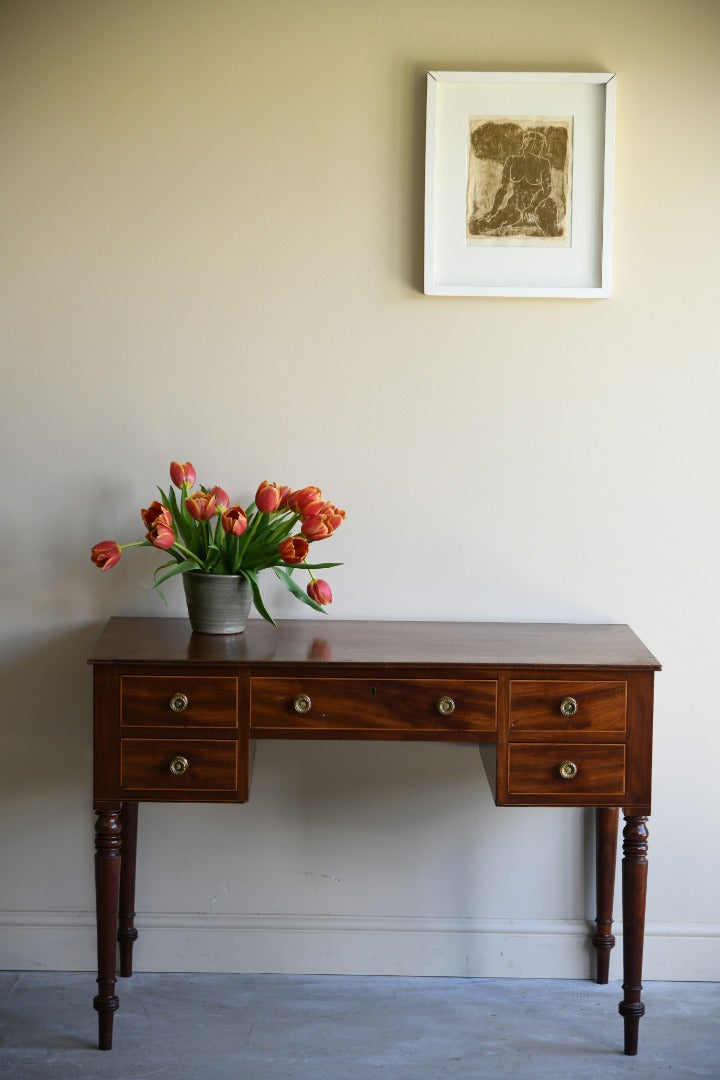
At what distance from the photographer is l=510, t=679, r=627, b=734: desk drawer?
2.15 m

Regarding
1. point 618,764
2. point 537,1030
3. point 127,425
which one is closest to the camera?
point 618,764

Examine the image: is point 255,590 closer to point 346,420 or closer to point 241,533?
point 241,533

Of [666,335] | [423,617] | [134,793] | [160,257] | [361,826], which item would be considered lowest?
[361,826]

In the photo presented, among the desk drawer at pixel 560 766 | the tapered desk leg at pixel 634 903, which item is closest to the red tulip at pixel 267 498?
the desk drawer at pixel 560 766

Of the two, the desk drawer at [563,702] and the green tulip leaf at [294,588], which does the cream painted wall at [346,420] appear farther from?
the desk drawer at [563,702]

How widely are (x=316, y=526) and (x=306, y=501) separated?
6 cm

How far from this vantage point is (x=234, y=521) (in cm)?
223

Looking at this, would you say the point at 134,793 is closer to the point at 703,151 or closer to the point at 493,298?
the point at 493,298

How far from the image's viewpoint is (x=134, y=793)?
7.10 ft

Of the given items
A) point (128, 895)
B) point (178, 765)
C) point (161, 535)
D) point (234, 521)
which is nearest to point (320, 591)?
point (234, 521)

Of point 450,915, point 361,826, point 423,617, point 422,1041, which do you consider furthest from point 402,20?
point 422,1041

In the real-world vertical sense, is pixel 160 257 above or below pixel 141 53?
below

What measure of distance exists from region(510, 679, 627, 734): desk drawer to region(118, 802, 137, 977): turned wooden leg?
98 centimetres

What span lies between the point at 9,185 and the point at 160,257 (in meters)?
0.39
